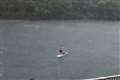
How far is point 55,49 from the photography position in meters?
4.82

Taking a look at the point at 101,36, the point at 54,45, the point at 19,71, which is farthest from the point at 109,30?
the point at 19,71

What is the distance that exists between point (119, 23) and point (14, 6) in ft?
5.77

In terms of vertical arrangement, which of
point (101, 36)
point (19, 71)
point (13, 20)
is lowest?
point (19, 71)

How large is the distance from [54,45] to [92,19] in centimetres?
62

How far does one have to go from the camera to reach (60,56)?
14.8 feet

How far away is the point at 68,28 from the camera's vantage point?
483 centimetres

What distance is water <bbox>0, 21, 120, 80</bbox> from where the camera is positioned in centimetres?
455

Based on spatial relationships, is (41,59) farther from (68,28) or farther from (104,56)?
(104,56)

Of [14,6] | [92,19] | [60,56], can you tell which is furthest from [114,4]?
[14,6]

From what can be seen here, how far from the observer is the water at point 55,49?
4.55 metres

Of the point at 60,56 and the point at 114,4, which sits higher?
the point at 114,4

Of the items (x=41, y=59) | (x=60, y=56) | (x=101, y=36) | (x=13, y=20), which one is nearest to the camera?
(x=13, y=20)

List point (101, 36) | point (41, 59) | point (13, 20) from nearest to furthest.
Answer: point (13, 20), point (41, 59), point (101, 36)

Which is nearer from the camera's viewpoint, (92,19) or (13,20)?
(13,20)
